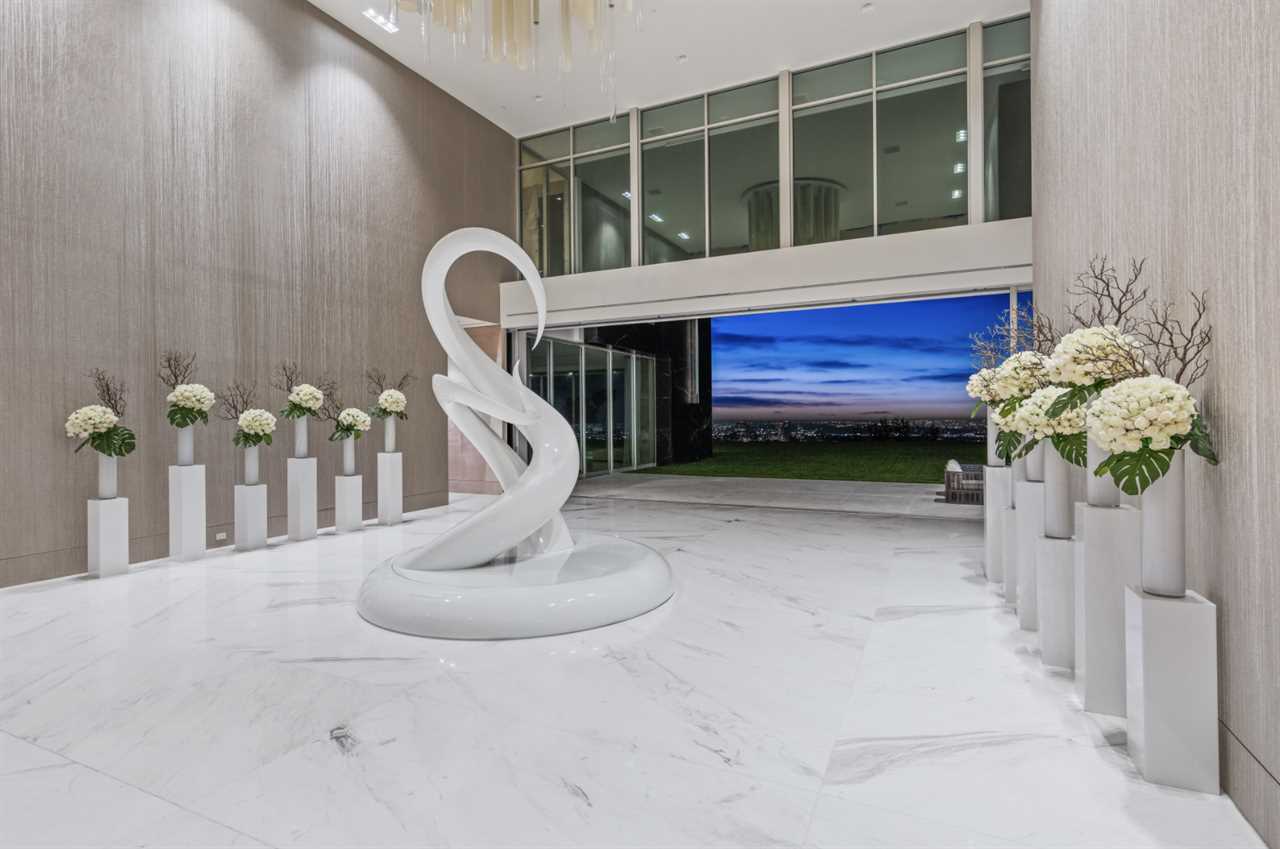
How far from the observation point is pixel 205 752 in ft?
7.35

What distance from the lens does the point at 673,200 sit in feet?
30.6

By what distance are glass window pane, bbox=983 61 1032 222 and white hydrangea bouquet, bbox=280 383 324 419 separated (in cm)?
768

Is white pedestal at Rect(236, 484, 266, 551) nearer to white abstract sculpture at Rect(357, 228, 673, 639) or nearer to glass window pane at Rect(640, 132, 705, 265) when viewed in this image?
white abstract sculpture at Rect(357, 228, 673, 639)

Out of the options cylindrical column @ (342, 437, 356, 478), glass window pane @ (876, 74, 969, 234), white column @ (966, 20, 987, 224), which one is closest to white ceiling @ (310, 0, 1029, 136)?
white column @ (966, 20, 987, 224)

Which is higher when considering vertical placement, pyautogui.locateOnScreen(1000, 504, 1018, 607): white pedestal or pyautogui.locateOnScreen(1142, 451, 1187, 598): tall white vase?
pyautogui.locateOnScreen(1142, 451, 1187, 598): tall white vase

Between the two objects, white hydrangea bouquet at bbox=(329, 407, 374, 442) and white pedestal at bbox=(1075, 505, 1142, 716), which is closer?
white pedestal at bbox=(1075, 505, 1142, 716)

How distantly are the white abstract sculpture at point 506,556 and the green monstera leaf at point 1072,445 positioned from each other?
2.30 meters

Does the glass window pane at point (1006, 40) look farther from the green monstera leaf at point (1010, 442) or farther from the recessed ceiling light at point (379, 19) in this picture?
the recessed ceiling light at point (379, 19)

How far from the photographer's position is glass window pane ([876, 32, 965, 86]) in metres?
7.69

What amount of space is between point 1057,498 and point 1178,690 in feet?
3.94

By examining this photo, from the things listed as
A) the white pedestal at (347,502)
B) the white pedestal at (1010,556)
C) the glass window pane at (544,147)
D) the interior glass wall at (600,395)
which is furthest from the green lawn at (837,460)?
the white pedestal at (1010,556)

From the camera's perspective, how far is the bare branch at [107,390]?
5113mm

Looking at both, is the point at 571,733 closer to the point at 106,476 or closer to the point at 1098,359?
the point at 1098,359

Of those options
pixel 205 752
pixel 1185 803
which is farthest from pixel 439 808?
pixel 1185 803
